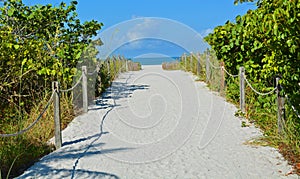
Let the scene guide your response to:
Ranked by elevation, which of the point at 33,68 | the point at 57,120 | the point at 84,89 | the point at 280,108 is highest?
the point at 33,68

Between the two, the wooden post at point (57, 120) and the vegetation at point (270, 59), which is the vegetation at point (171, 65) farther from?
the wooden post at point (57, 120)

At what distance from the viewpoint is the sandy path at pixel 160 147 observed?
17.6ft

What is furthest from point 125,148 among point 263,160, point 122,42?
point 122,42

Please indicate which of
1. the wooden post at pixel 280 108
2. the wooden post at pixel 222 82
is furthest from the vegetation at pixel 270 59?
the wooden post at pixel 222 82

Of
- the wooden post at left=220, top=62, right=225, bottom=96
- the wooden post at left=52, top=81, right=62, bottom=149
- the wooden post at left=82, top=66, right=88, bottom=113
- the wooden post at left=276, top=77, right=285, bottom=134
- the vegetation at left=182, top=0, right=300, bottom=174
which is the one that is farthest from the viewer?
the wooden post at left=220, top=62, right=225, bottom=96

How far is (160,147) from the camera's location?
22.6ft

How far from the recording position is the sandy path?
5.36 metres

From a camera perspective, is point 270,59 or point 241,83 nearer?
point 270,59

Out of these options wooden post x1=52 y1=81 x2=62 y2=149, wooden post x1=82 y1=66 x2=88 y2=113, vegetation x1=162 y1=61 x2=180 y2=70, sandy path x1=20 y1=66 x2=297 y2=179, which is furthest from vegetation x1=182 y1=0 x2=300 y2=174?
vegetation x1=162 y1=61 x2=180 y2=70

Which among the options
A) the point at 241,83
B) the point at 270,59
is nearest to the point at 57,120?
the point at 270,59

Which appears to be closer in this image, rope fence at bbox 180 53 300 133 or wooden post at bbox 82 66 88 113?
rope fence at bbox 180 53 300 133

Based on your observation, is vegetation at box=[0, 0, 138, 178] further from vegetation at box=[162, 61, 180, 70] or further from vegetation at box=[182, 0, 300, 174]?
vegetation at box=[162, 61, 180, 70]

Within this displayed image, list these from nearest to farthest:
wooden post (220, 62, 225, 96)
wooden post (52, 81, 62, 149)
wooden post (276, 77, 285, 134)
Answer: wooden post (276, 77, 285, 134) → wooden post (52, 81, 62, 149) → wooden post (220, 62, 225, 96)

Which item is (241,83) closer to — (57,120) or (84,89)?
(84,89)
